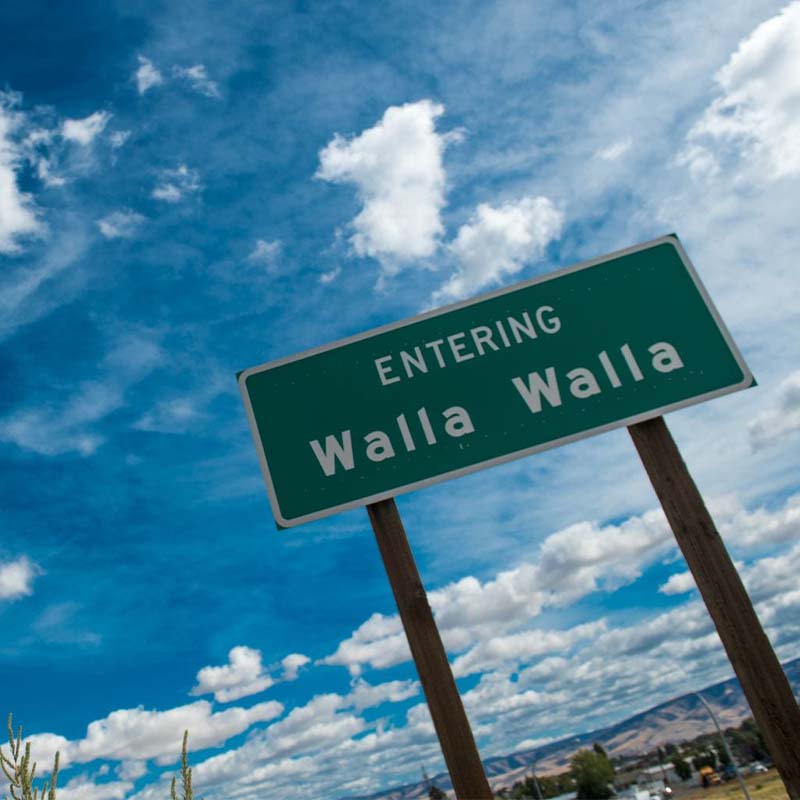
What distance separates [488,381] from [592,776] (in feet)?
618

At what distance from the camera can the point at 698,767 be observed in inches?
7549

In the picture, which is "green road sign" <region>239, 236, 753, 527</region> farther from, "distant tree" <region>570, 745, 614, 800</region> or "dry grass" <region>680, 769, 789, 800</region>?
"distant tree" <region>570, 745, 614, 800</region>

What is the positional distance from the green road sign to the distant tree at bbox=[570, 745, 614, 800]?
17757 centimetres

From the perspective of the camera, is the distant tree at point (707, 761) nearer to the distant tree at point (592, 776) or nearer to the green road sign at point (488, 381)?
the distant tree at point (592, 776)

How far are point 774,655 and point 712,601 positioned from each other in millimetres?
333

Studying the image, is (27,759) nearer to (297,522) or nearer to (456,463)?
(297,522)

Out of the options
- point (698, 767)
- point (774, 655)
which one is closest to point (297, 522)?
point (774, 655)

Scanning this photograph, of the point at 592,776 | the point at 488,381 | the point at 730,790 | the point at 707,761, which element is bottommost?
the point at 730,790

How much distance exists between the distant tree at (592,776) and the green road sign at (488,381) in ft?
583

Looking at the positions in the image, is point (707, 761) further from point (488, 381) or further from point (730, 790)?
point (488, 381)

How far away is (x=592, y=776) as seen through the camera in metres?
167

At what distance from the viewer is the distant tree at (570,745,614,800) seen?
163 m

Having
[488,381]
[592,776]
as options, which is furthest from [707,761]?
[488,381]

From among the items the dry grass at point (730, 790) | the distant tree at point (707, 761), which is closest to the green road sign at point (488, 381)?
the dry grass at point (730, 790)
